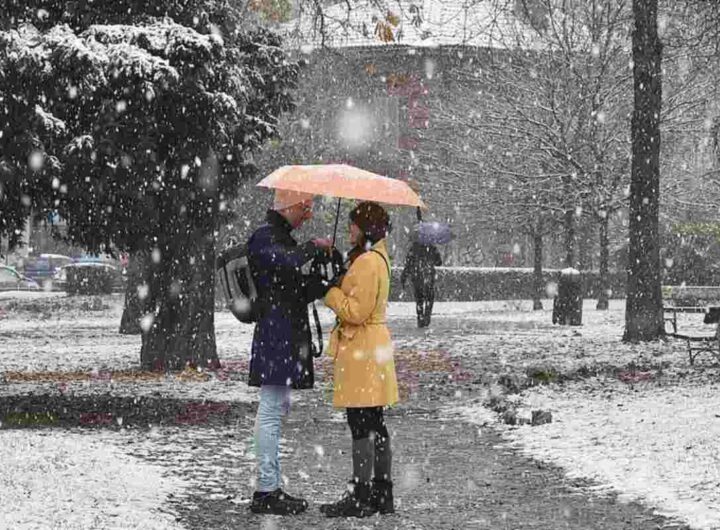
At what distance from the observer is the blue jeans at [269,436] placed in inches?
273

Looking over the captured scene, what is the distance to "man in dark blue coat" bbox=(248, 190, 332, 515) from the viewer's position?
6797 mm

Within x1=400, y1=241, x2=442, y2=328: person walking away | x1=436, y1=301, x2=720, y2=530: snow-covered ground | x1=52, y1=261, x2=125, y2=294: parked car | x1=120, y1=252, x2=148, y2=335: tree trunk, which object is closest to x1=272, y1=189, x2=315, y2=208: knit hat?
x1=436, y1=301, x2=720, y2=530: snow-covered ground

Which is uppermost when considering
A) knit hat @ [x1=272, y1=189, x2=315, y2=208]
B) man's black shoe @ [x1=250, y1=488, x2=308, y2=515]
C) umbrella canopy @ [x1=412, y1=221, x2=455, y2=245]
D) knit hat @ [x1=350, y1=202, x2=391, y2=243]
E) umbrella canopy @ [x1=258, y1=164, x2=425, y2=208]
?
umbrella canopy @ [x1=412, y1=221, x2=455, y2=245]

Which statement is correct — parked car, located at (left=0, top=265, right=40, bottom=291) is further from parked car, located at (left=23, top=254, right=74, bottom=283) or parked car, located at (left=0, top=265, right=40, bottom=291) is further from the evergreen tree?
the evergreen tree

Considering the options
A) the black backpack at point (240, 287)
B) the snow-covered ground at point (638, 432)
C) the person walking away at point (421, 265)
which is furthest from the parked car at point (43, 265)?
the black backpack at point (240, 287)

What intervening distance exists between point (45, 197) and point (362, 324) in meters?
4.64

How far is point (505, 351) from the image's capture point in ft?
59.2

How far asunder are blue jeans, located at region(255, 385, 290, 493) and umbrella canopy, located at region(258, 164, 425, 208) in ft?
3.85

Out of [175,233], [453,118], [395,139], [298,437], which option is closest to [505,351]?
[175,233]

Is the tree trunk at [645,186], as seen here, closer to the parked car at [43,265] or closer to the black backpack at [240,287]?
the black backpack at [240,287]

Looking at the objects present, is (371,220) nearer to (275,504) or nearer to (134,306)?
(275,504)

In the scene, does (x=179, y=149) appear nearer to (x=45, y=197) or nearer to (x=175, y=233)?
(x=45, y=197)

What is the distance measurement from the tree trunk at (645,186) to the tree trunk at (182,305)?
6849 millimetres

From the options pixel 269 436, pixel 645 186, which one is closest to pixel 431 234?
pixel 645 186
